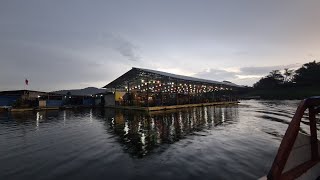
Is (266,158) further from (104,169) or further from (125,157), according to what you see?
(104,169)

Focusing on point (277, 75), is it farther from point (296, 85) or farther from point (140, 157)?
point (140, 157)

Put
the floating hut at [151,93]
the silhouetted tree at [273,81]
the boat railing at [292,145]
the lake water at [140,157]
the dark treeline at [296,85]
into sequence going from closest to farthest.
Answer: the boat railing at [292,145] → the lake water at [140,157] → the floating hut at [151,93] → the dark treeline at [296,85] → the silhouetted tree at [273,81]

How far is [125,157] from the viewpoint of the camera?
903 cm

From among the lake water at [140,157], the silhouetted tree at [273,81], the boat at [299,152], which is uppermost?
the silhouetted tree at [273,81]

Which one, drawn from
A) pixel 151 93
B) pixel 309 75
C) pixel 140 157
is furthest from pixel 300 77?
pixel 140 157

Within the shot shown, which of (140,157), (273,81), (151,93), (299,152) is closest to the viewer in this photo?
(299,152)

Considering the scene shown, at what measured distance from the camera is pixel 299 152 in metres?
3.97

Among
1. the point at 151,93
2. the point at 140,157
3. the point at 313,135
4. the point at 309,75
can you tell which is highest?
the point at 309,75

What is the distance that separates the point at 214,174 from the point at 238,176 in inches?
29.5

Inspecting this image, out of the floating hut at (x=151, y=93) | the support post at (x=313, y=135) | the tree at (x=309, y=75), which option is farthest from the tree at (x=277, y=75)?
the support post at (x=313, y=135)

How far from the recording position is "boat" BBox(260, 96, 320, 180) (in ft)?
10.2

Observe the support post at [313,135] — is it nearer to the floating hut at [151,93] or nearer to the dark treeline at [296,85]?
the floating hut at [151,93]

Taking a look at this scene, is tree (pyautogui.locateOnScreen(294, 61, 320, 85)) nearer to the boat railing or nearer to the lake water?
the lake water

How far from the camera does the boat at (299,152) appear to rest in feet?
10.2
